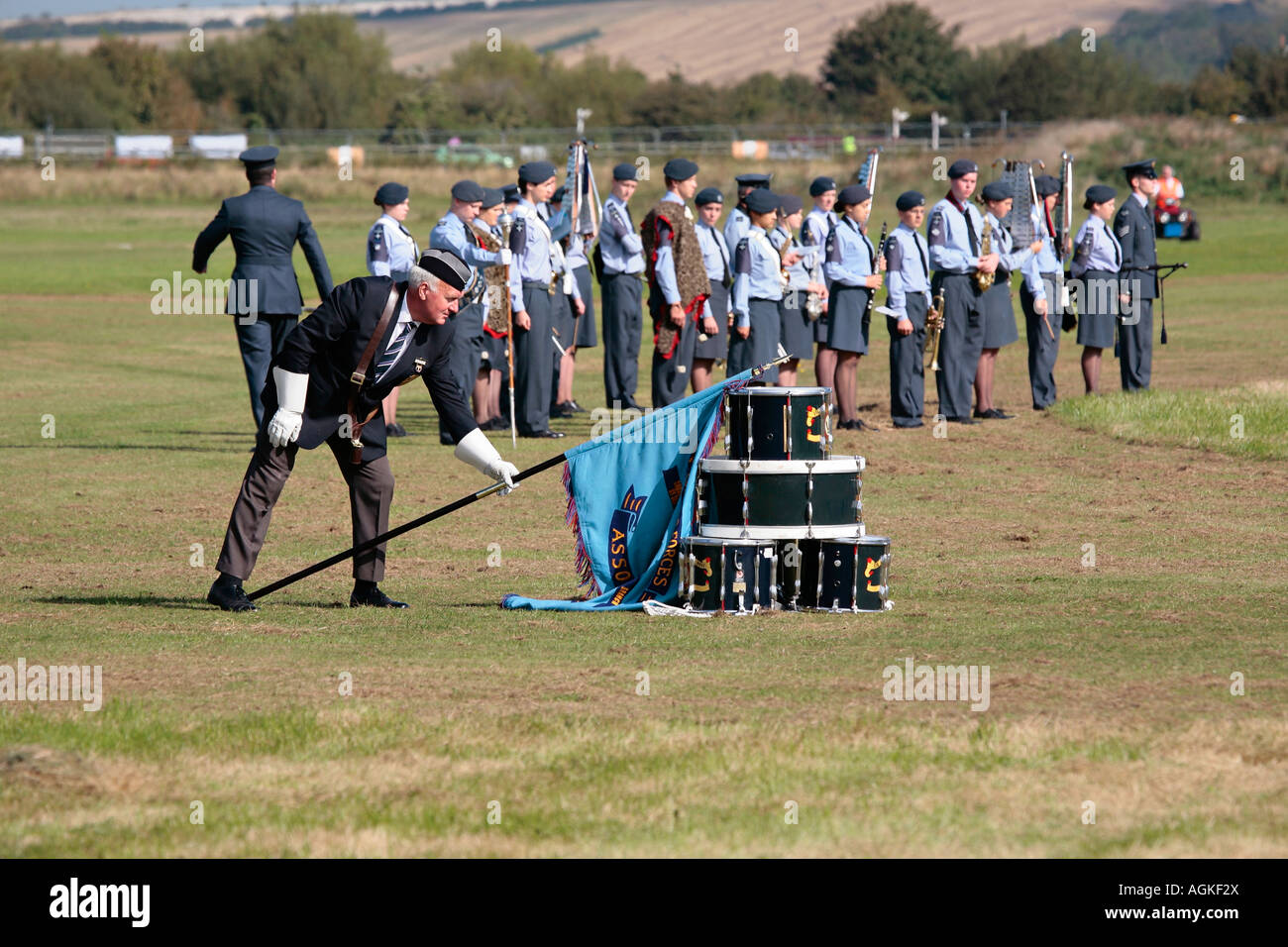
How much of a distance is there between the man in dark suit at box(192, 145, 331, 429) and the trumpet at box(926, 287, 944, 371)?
6406 mm

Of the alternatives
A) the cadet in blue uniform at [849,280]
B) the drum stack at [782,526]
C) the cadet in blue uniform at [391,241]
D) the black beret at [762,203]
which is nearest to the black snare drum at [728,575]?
the drum stack at [782,526]

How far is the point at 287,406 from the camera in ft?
29.8

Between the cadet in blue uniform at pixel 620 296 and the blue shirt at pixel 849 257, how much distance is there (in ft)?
6.88

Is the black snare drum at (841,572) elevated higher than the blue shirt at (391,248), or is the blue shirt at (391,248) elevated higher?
the blue shirt at (391,248)

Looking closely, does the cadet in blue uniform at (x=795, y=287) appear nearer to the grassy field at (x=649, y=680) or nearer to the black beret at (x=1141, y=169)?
the grassy field at (x=649, y=680)

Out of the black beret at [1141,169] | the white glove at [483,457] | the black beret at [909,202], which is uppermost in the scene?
the black beret at [1141,169]

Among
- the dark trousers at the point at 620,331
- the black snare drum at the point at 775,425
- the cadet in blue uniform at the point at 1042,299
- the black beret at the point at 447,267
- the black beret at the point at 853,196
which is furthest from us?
the dark trousers at the point at 620,331

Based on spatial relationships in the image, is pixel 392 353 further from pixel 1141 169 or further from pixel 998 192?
pixel 1141 169

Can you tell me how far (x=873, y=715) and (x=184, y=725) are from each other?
2.71 meters

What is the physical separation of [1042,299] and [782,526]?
9950 mm

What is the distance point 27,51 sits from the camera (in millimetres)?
124125

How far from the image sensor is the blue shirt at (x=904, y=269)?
17406 millimetres

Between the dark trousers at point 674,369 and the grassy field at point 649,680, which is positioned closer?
the grassy field at point 649,680

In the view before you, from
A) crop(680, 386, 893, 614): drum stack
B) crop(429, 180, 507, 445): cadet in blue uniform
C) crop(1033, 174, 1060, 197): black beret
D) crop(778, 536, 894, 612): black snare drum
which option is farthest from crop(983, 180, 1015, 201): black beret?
crop(778, 536, 894, 612): black snare drum
